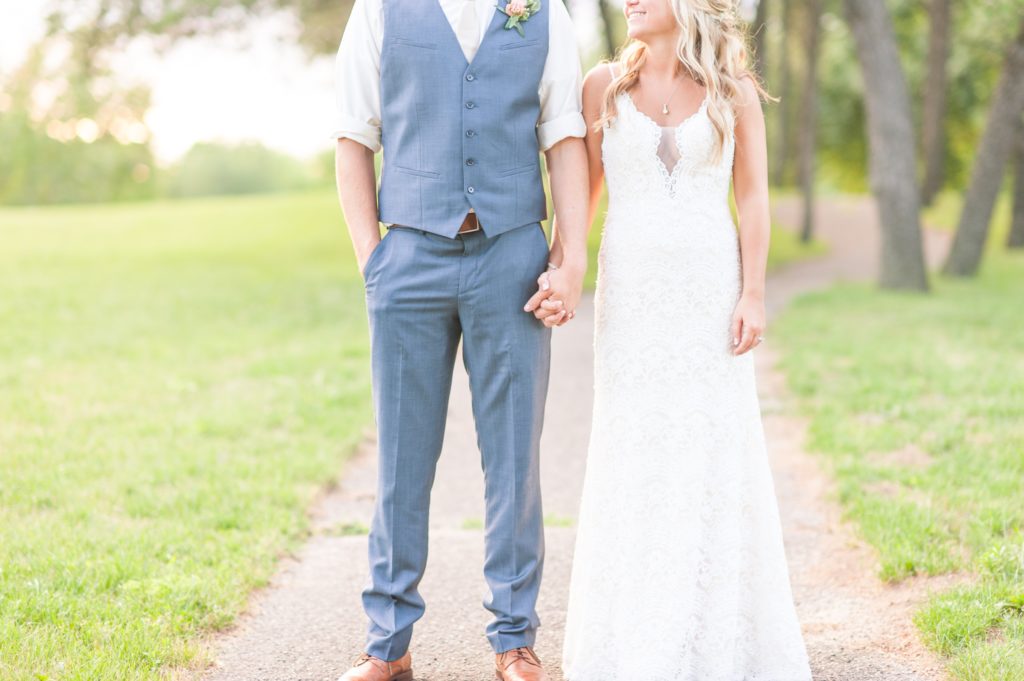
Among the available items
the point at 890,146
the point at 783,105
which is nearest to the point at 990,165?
the point at 890,146

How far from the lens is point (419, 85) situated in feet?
9.45

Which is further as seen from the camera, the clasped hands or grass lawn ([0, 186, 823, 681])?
grass lawn ([0, 186, 823, 681])

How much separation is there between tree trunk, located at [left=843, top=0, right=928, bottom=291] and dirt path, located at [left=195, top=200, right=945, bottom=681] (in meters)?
7.42

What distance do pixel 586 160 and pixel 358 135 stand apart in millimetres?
679

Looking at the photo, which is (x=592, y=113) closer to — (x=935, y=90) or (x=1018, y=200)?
(x=1018, y=200)

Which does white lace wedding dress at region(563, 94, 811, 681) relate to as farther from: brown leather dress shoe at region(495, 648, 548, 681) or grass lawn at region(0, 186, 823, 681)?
grass lawn at region(0, 186, 823, 681)

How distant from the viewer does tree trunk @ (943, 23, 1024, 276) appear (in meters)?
14.1

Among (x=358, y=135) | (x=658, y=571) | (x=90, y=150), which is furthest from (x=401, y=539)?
(x=90, y=150)

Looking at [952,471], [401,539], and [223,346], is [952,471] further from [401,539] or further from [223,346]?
[223,346]

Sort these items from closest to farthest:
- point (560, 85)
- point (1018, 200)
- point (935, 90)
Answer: point (560, 85) < point (1018, 200) < point (935, 90)

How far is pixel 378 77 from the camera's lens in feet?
9.74

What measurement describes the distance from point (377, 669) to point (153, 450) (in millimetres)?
3040

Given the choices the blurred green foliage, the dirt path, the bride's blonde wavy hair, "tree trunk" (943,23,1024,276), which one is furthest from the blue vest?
the blurred green foliage

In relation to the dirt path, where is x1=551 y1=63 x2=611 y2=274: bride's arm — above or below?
above
